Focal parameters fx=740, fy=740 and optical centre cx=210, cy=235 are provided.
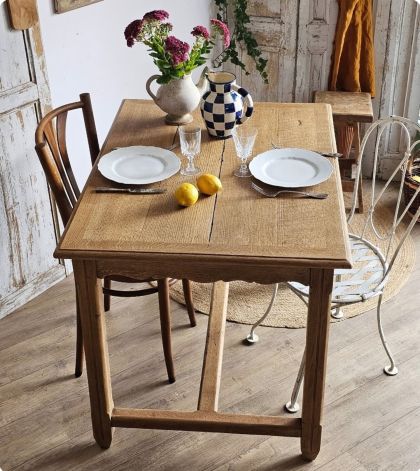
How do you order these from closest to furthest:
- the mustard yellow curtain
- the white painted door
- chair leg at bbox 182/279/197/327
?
the white painted door
chair leg at bbox 182/279/197/327
the mustard yellow curtain

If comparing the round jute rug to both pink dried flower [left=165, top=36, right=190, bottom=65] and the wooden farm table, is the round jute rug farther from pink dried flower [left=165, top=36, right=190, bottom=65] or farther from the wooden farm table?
pink dried flower [left=165, top=36, right=190, bottom=65]

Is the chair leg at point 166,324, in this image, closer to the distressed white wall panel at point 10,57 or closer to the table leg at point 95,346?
the table leg at point 95,346

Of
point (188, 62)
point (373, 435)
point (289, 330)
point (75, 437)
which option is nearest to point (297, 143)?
point (188, 62)

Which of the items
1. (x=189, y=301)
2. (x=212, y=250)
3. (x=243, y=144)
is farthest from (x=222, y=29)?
(x=189, y=301)

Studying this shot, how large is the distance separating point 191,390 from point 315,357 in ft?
2.20

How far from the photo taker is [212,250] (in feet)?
6.61

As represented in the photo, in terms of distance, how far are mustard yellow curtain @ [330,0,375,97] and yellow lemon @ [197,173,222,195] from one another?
1.77 meters

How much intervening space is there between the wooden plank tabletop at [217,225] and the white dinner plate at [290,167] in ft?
0.13

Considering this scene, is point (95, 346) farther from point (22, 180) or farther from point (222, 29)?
point (222, 29)

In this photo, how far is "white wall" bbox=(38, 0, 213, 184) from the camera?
9.84 ft

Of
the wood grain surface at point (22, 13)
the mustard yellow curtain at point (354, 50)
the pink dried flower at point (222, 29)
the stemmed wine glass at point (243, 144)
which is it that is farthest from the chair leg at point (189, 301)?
the mustard yellow curtain at point (354, 50)

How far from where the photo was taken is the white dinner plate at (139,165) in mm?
2363

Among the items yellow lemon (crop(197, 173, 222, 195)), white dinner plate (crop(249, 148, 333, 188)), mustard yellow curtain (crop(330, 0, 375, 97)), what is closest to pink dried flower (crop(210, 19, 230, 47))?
white dinner plate (crop(249, 148, 333, 188))

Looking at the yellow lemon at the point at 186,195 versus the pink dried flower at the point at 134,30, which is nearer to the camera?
the yellow lemon at the point at 186,195
